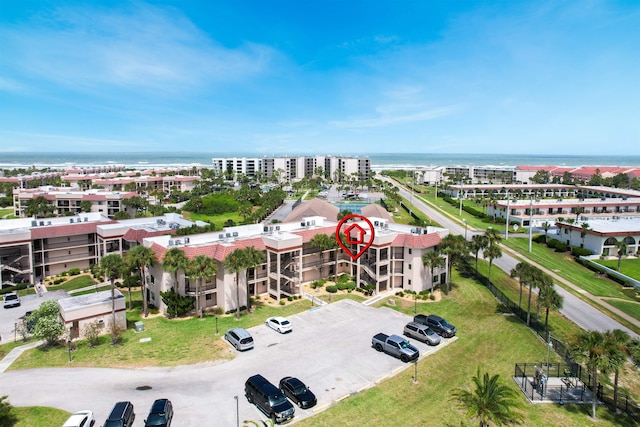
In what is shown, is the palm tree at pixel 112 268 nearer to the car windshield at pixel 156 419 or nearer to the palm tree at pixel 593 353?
the car windshield at pixel 156 419

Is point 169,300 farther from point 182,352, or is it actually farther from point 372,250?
point 372,250

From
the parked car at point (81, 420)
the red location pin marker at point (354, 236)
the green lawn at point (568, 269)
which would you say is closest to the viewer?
the parked car at point (81, 420)

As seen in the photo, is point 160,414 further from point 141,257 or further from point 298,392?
point 141,257

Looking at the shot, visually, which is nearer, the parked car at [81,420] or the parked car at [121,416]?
the parked car at [81,420]

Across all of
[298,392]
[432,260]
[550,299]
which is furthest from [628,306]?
[298,392]

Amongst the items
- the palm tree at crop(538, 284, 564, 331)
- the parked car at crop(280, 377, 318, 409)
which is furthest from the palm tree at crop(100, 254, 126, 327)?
the palm tree at crop(538, 284, 564, 331)

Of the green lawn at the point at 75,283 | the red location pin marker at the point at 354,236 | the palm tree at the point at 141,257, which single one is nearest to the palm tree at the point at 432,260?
the red location pin marker at the point at 354,236

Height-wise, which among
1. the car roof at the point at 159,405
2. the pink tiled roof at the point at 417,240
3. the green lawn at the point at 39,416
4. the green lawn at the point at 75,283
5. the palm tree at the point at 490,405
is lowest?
the green lawn at the point at 75,283
